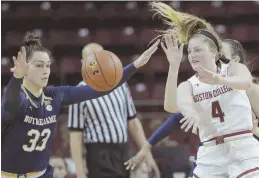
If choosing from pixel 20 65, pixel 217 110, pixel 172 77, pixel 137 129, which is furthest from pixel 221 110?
pixel 137 129

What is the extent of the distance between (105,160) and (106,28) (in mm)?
6938

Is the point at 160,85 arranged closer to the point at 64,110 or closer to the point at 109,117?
the point at 64,110

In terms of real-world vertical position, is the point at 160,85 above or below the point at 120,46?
below

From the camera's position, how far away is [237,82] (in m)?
3.59

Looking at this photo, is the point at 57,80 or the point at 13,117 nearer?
the point at 13,117

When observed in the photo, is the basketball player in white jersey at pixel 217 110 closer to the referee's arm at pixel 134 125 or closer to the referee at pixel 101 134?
the referee at pixel 101 134

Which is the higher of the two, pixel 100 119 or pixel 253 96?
pixel 253 96

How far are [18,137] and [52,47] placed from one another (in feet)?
27.0

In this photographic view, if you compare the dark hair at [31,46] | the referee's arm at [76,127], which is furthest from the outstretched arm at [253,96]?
the referee's arm at [76,127]

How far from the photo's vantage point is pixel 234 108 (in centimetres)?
379

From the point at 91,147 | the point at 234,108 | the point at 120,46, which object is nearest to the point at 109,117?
the point at 91,147

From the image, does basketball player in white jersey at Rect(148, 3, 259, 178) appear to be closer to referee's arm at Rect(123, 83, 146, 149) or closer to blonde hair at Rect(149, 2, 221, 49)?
blonde hair at Rect(149, 2, 221, 49)

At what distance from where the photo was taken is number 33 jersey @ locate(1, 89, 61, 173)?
4.18 m

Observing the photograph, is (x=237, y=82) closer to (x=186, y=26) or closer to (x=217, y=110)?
(x=217, y=110)
